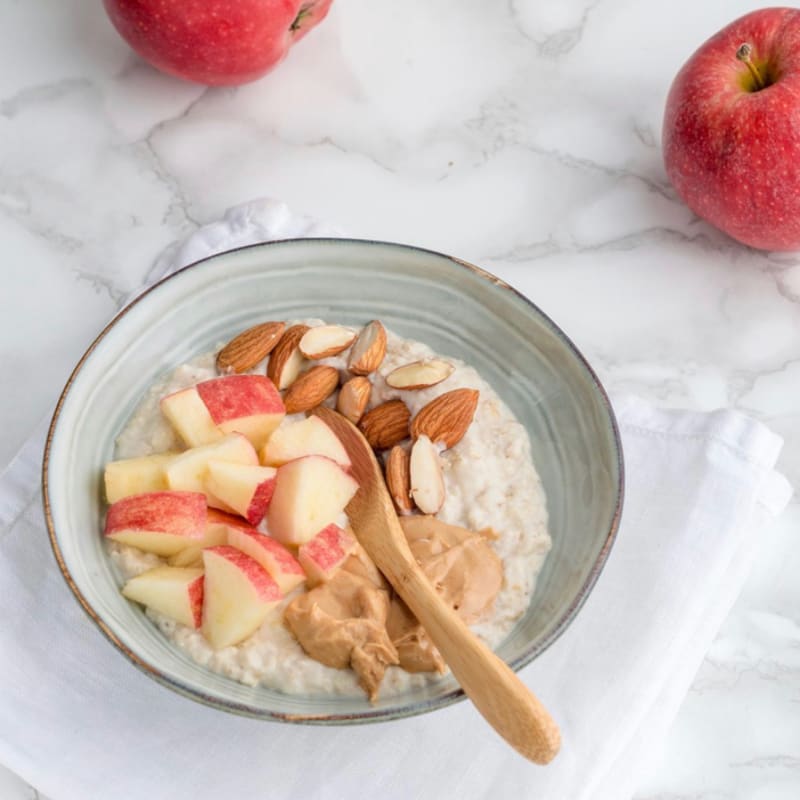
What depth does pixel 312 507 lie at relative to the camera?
1432 millimetres

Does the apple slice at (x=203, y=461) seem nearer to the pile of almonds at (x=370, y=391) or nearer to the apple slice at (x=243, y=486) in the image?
the apple slice at (x=243, y=486)

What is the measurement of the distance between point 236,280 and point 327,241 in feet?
0.45

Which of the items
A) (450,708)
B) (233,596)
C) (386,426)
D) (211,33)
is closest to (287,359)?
(386,426)

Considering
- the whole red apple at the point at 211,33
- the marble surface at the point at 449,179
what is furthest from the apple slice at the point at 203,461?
the whole red apple at the point at 211,33

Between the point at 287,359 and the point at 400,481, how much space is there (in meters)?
0.23

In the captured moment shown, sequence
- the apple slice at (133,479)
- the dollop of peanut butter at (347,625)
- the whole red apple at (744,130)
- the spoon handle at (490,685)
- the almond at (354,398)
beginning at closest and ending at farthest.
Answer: the spoon handle at (490,685) < the dollop of peanut butter at (347,625) < the apple slice at (133,479) < the almond at (354,398) < the whole red apple at (744,130)

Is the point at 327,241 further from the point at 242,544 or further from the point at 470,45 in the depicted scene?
the point at 470,45

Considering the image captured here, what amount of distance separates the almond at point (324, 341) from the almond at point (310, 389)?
0.9 inches

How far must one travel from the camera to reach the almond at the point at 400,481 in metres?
1.49

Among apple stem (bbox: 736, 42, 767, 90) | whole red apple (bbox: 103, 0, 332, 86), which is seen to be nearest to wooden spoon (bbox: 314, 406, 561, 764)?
whole red apple (bbox: 103, 0, 332, 86)

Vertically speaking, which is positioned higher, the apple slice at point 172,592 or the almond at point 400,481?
the apple slice at point 172,592

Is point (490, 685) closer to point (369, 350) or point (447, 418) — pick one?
point (447, 418)

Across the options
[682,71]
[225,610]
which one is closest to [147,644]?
[225,610]

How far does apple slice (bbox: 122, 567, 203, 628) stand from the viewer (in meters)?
1.38
